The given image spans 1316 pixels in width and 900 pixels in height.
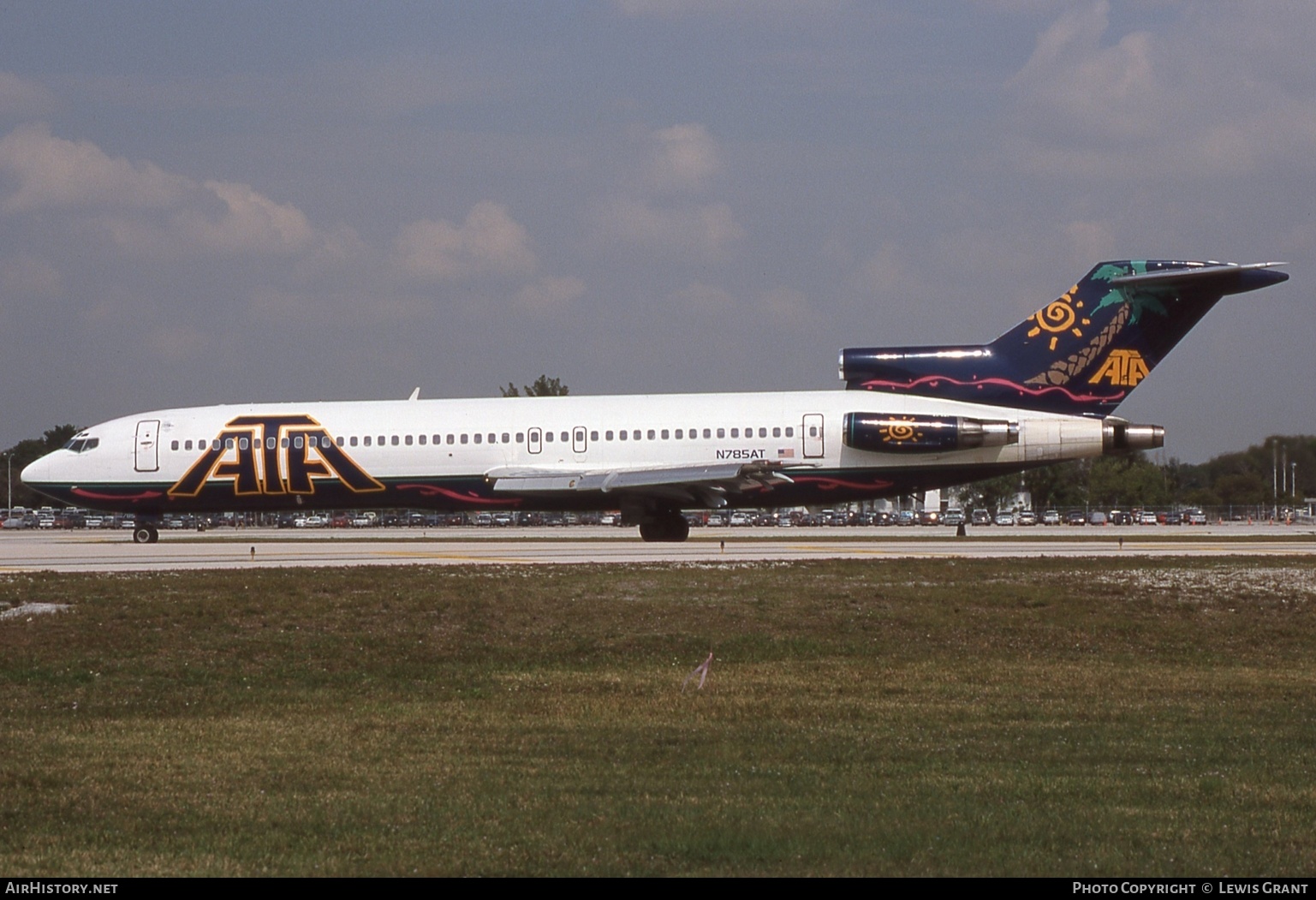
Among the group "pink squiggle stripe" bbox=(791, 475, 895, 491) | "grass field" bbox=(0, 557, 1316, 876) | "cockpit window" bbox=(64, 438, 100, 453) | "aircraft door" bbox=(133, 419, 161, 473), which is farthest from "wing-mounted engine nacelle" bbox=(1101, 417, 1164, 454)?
"cockpit window" bbox=(64, 438, 100, 453)

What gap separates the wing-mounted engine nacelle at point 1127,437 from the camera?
35.0 meters

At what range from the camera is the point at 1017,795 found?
855 centimetres

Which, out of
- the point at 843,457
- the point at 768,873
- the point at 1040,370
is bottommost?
the point at 768,873

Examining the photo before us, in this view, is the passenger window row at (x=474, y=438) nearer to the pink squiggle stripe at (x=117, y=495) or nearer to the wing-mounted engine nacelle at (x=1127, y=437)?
the pink squiggle stripe at (x=117, y=495)

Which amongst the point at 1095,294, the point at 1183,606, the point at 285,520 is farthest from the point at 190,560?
the point at 285,520

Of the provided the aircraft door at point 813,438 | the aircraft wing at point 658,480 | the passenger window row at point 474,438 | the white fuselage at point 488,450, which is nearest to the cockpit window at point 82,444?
the white fuselage at point 488,450

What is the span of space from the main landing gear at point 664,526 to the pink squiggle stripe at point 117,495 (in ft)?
46.8

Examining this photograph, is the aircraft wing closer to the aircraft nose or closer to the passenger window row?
the passenger window row

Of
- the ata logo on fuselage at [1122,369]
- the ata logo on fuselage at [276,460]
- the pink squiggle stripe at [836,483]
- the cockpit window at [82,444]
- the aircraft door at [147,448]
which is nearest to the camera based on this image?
the ata logo on fuselage at [1122,369]

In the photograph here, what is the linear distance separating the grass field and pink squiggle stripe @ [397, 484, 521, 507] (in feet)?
52.7

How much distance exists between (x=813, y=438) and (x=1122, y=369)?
8.32 meters

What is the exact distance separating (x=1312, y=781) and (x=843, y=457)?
26673mm

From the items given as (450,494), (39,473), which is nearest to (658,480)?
(450,494)
